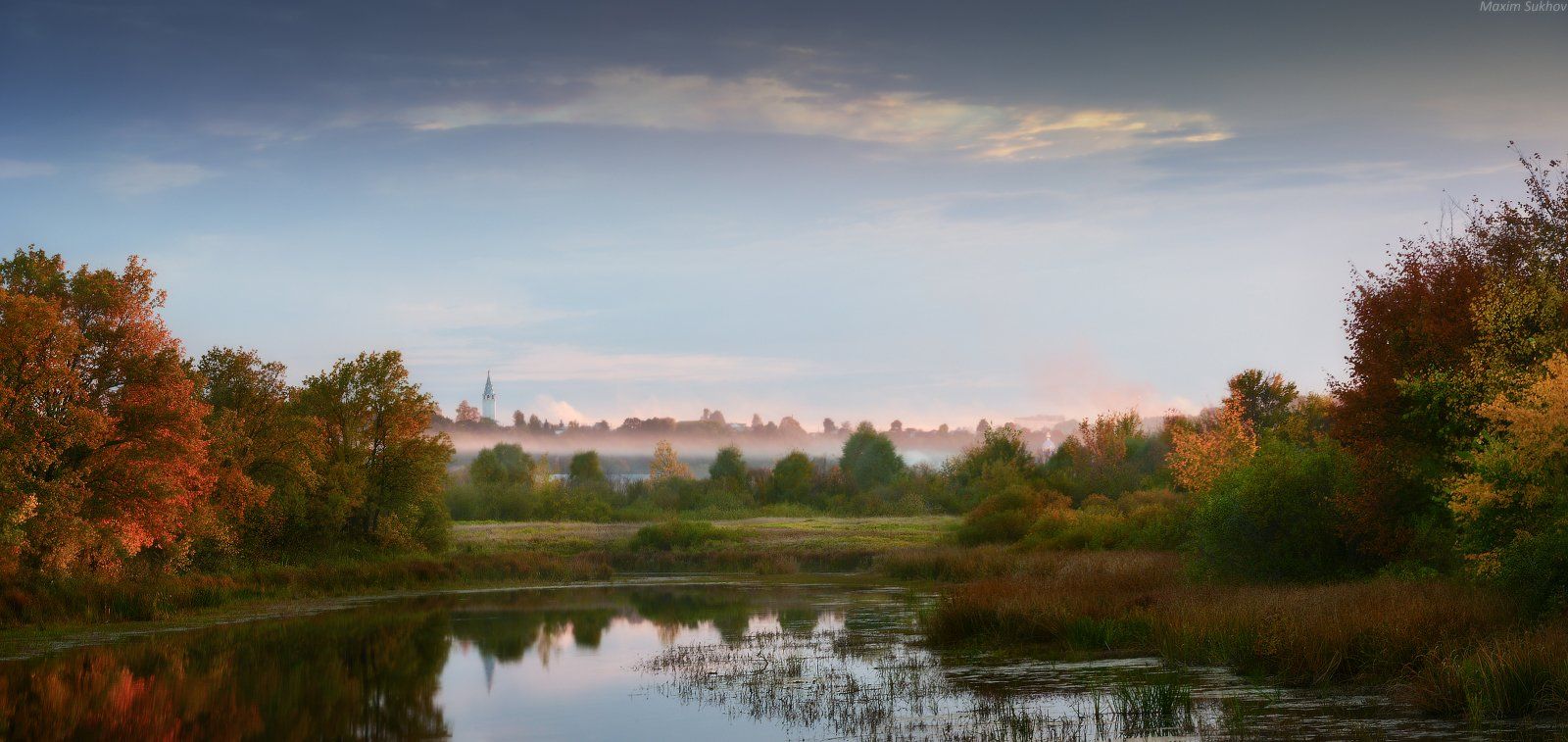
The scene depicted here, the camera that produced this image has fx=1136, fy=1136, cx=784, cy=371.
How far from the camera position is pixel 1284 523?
30891 millimetres

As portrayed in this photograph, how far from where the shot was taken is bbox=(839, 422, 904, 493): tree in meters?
122

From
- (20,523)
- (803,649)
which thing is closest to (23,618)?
(20,523)

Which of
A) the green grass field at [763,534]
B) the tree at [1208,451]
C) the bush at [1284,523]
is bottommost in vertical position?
the green grass field at [763,534]

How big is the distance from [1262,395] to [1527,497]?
59.9 m

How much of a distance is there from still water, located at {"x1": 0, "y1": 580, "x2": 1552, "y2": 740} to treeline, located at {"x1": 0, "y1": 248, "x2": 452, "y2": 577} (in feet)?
18.1

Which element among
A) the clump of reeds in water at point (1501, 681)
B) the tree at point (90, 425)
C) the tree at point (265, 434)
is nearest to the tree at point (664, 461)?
the tree at point (265, 434)

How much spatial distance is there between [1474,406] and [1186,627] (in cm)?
804

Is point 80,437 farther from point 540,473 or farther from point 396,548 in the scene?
point 540,473

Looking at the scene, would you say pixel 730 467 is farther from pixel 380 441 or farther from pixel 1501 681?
pixel 1501 681

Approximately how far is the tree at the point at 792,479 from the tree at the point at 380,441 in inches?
2350

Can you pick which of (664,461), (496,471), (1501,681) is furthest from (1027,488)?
(664,461)

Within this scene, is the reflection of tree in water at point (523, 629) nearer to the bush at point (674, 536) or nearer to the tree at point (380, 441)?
the tree at point (380, 441)

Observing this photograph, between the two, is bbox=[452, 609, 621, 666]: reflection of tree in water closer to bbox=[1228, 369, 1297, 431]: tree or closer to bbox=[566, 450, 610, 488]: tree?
bbox=[1228, 369, 1297, 431]: tree

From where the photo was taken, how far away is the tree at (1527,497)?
18.7 meters
